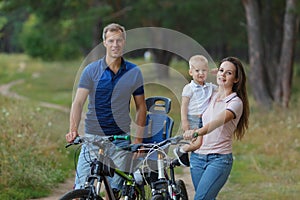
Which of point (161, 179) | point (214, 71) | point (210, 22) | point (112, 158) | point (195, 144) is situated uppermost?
point (210, 22)

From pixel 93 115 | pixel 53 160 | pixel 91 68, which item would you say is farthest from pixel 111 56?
pixel 53 160


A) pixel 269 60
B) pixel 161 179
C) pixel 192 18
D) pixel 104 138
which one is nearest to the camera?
pixel 104 138

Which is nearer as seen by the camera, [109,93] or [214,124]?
[214,124]

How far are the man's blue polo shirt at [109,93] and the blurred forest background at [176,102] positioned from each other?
79 centimetres

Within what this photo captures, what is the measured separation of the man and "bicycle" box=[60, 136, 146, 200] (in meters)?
0.17

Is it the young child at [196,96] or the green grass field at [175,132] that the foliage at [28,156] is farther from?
the young child at [196,96]

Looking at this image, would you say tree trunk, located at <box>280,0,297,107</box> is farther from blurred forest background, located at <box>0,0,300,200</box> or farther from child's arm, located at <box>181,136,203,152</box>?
child's arm, located at <box>181,136,203,152</box>

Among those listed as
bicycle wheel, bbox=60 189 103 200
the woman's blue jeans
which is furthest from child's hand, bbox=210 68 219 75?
bicycle wheel, bbox=60 189 103 200

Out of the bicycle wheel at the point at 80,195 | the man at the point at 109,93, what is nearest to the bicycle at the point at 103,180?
the bicycle wheel at the point at 80,195

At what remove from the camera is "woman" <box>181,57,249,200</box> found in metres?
5.53

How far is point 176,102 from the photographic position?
656 cm

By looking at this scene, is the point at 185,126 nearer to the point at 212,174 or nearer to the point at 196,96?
the point at 196,96

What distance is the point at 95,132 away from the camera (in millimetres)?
5809

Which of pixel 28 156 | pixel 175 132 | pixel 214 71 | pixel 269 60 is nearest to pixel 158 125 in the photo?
pixel 175 132
